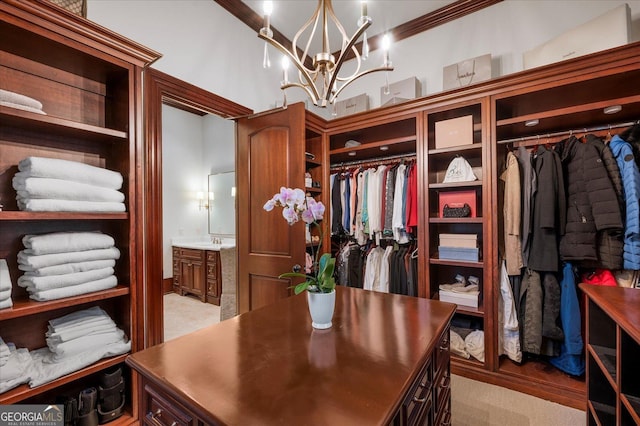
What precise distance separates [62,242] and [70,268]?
5.2 inches

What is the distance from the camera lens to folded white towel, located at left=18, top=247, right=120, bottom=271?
1.31 metres

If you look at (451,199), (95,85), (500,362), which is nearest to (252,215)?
(95,85)

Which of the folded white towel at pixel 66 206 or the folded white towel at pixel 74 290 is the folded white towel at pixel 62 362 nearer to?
the folded white towel at pixel 74 290

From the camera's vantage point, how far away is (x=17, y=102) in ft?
4.17

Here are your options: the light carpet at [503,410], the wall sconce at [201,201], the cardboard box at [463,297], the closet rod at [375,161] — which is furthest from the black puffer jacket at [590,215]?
the wall sconce at [201,201]

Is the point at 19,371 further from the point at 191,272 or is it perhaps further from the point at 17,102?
the point at 191,272

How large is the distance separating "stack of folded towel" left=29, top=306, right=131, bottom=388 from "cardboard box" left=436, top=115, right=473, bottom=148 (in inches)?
103

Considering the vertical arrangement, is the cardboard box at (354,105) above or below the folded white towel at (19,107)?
above

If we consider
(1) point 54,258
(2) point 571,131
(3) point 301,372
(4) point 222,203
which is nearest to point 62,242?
(1) point 54,258

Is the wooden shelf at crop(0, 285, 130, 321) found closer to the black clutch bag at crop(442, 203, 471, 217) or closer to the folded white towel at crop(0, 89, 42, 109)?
the folded white towel at crop(0, 89, 42, 109)

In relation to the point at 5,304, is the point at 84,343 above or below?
below

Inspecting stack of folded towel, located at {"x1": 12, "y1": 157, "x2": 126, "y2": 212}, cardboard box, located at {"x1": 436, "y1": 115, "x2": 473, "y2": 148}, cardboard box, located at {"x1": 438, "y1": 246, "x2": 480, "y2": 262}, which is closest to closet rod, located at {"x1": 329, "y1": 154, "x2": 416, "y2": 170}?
cardboard box, located at {"x1": 436, "y1": 115, "x2": 473, "y2": 148}

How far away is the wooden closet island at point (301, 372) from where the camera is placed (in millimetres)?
681

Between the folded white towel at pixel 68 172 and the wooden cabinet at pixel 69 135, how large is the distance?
79mm
